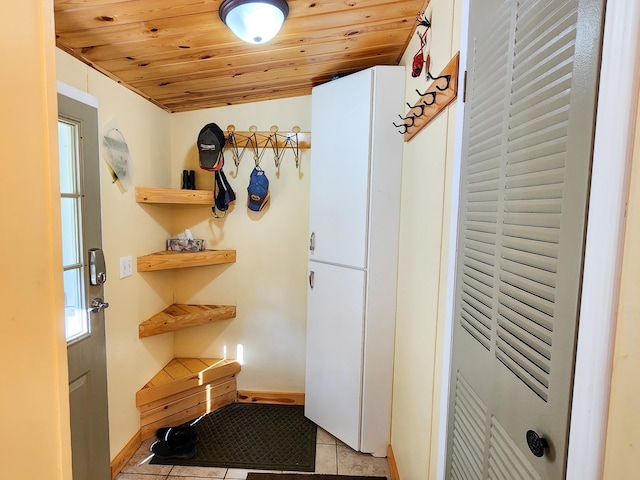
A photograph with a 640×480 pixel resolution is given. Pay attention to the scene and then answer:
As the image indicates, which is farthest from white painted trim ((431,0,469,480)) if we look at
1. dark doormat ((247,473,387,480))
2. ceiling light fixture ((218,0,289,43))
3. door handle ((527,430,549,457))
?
dark doormat ((247,473,387,480))

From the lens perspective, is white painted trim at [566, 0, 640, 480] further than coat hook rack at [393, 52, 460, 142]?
No

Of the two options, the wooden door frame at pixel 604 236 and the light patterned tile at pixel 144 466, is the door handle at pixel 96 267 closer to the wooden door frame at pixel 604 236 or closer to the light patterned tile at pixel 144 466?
the light patterned tile at pixel 144 466

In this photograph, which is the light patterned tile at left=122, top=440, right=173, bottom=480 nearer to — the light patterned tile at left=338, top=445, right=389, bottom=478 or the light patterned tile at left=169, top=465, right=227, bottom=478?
the light patterned tile at left=169, top=465, right=227, bottom=478

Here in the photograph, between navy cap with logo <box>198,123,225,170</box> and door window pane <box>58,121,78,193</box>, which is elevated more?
navy cap with logo <box>198,123,225,170</box>

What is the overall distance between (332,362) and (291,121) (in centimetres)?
172

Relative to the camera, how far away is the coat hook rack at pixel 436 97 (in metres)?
1.09

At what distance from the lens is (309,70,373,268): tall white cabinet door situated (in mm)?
1848

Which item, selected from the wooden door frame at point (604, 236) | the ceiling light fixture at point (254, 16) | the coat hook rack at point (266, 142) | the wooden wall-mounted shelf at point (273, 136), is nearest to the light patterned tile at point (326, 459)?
the wooden door frame at point (604, 236)

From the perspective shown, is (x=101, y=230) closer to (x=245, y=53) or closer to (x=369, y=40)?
(x=245, y=53)

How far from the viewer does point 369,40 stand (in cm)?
167

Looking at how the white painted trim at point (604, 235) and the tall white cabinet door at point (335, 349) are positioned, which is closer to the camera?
the white painted trim at point (604, 235)

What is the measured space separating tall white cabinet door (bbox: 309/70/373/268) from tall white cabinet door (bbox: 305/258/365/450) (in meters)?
0.14

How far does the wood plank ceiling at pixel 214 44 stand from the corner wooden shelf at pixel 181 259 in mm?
1047

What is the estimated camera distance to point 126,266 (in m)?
1.95
